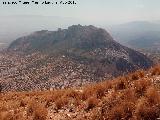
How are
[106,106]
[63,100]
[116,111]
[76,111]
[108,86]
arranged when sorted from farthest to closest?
[108,86]
[63,100]
[76,111]
[106,106]
[116,111]

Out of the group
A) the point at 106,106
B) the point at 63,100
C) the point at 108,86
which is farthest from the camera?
the point at 108,86

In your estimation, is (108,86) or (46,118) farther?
(108,86)

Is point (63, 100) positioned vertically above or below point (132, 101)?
below

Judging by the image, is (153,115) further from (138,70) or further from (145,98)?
(138,70)

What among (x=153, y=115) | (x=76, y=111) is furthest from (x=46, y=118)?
(x=153, y=115)

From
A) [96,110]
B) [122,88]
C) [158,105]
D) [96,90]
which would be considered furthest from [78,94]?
[158,105]

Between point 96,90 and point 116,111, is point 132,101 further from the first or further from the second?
point 96,90
